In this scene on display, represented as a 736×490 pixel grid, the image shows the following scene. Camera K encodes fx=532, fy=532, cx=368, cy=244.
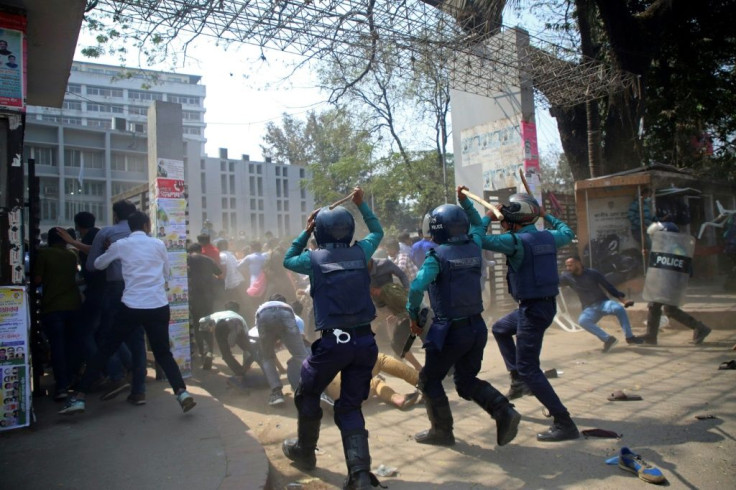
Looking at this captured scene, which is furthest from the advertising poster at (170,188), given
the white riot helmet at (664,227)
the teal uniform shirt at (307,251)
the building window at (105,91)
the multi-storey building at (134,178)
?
the building window at (105,91)

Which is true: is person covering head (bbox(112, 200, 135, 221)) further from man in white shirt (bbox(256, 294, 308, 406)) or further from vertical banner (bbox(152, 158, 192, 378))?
man in white shirt (bbox(256, 294, 308, 406))

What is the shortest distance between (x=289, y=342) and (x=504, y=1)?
860 cm

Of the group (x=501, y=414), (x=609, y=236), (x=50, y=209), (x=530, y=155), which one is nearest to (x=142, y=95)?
(x=50, y=209)

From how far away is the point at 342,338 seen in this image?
11.5ft

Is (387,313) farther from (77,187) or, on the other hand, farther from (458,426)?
(77,187)

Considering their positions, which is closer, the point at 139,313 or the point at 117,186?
the point at 139,313

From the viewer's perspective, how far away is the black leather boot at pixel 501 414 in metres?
3.90

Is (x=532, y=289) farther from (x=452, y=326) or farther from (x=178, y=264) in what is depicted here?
(x=178, y=264)

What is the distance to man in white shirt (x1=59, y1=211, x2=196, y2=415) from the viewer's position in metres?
4.61

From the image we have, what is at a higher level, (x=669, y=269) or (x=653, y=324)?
(x=669, y=269)

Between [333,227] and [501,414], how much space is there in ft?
6.10

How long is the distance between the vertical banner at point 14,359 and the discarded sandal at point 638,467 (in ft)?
14.8

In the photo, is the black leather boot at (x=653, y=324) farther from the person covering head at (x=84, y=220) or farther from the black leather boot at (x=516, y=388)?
the person covering head at (x=84, y=220)

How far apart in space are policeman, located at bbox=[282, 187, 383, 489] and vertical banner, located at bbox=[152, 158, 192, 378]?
3104 mm
